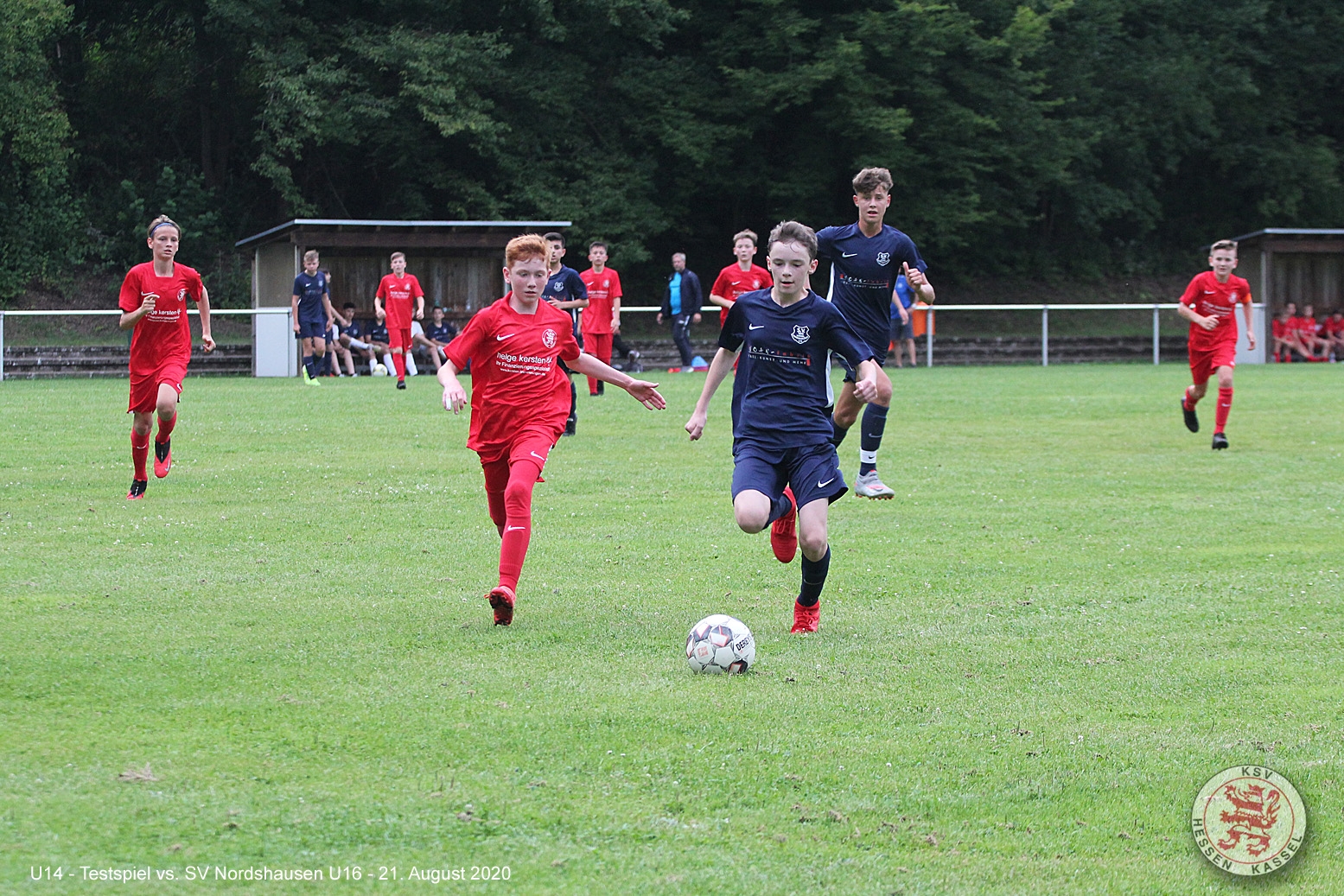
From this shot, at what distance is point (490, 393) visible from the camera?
24.1ft

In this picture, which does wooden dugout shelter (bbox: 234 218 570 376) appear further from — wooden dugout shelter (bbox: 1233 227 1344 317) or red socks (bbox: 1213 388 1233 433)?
red socks (bbox: 1213 388 1233 433)

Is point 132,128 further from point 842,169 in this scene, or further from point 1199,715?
point 1199,715

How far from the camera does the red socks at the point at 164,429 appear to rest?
11678mm

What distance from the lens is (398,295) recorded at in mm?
24578

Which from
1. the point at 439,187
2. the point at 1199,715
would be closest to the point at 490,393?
the point at 1199,715

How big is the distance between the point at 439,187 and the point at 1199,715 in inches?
1393

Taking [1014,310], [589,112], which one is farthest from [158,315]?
[589,112]

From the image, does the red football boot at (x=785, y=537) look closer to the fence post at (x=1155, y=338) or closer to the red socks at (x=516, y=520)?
the red socks at (x=516, y=520)

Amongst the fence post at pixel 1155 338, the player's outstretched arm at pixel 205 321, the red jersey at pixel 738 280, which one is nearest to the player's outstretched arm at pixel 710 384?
the player's outstretched arm at pixel 205 321

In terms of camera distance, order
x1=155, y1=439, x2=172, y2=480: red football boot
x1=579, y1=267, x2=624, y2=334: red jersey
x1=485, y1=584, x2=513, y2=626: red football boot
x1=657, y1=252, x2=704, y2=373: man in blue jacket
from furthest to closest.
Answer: x1=657, y1=252, x2=704, y2=373: man in blue jacket → x1=579, y1=267, x2=624, y2=334: red jersey → x1=155, y1=439, x2=172, y2=480: red football boot → x1=485, y1=584, x2=513, y2=626: red football boot

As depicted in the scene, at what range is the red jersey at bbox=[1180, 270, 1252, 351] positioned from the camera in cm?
1530

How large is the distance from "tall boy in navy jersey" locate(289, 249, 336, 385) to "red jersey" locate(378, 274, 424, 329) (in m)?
2.07

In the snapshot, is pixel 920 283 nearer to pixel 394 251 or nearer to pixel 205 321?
pixel 205 321

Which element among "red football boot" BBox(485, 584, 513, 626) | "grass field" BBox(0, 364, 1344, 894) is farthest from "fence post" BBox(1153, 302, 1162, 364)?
"red football boot" BBox(485, 584, 513, 626)
